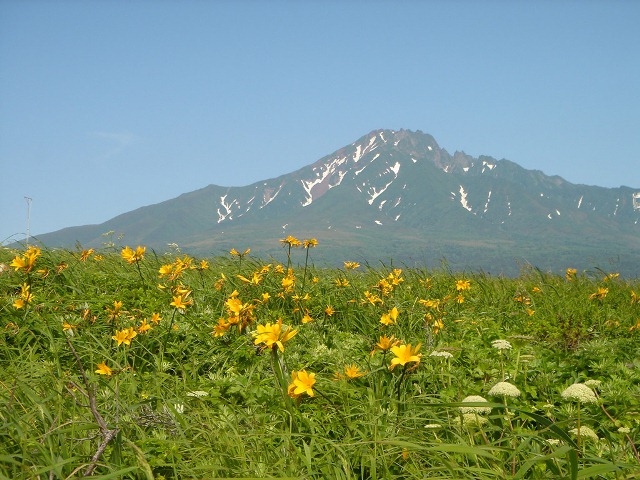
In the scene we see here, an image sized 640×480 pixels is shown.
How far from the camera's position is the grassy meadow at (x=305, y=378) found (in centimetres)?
267

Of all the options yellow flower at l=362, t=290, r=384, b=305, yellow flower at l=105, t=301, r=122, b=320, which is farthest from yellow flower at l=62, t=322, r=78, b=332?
yellow flower at l=362, t=290, r=384, b=305

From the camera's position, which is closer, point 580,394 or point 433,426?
point 433,426

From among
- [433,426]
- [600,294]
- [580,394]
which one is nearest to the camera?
[433,426]

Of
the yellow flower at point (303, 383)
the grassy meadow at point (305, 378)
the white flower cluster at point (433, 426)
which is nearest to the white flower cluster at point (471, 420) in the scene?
the grassy meadow at point (305, 378)

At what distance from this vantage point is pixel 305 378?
2.80 m

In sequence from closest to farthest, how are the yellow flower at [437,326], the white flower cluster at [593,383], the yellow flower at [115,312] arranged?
1. the white flower cluster at [593,383]
2. the yellow flower at [115,312]
3. the yellow flower at [437,326]

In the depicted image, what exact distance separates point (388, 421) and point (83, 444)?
156 centimetres

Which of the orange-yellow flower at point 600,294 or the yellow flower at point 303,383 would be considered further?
the orange-yellow flower at point 600,294

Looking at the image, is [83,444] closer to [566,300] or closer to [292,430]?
[292,430]

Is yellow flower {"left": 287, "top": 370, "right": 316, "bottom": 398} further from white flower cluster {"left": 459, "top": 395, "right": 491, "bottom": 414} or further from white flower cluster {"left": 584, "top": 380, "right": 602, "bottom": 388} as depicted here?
white flower cluster {"left": 584, "top": 380, "right": 602, "bottom": 388}

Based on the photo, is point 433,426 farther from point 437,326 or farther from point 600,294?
point 600,294

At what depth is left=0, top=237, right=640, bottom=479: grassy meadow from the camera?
267 cm

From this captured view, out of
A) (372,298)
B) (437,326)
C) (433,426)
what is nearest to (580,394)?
(433,426)

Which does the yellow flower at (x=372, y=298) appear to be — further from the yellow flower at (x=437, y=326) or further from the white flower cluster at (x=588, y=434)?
the white flower cluster at (x=588, y=434)
